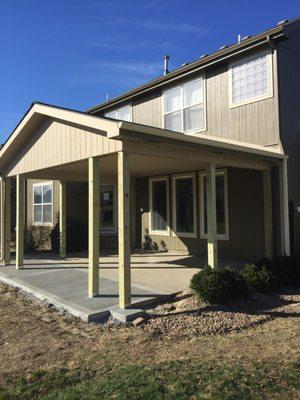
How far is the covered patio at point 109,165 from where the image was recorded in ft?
21.5

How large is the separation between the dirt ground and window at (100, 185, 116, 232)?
7894 mm

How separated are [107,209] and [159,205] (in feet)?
8.01

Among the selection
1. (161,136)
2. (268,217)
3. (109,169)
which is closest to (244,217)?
(268,217)

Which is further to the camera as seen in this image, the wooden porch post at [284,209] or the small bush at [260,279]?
the wooden porch post at [284,209]

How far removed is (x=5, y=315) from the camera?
6.78 metres

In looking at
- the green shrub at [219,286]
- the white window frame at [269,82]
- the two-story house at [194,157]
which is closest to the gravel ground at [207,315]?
the green shrub at [219,286]

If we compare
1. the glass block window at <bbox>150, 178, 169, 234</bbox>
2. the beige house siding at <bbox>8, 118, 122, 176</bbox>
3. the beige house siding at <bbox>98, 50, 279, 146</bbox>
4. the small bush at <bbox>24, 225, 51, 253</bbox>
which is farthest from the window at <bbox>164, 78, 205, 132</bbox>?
the small bush at <bbox>24, 225, 51, 253</bbox>

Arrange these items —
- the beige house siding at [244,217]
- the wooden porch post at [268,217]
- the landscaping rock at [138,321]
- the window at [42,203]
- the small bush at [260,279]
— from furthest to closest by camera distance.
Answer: the window at [42,203] → the beige house siding at [244,217] → the wooden porch post at [268,217] → the small bush at [260,279] → the landscaping rock at [138,321]

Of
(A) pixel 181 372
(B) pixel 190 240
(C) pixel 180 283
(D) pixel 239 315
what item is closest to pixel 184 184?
(B) pixel 190 240

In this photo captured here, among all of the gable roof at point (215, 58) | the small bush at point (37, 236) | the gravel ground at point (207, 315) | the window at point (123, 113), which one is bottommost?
the gravel ground at point (207, 315)

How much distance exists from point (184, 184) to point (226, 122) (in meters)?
2.49

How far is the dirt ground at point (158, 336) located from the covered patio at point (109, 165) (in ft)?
2.21

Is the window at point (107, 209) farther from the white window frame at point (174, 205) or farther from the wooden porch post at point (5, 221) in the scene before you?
the wooden porch post at point (5, 221)

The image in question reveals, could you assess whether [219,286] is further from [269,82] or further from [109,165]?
[269,82]
